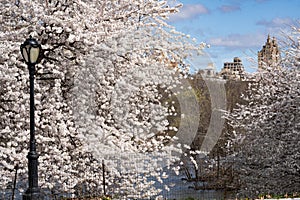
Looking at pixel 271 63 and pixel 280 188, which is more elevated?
pixel 271 63

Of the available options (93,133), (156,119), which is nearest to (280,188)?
(156,119)

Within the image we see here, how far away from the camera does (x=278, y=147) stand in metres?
10.1

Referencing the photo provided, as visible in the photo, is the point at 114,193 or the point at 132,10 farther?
the point at 132,10

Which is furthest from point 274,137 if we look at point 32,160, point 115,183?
point 32,160

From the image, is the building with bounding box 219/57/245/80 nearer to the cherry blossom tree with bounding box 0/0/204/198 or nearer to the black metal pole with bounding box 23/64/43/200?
the cherry blossom tree with bounding box 0/0/204/198

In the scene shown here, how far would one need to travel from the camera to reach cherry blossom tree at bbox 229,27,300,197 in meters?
9.99

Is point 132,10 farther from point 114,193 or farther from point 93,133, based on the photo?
point 114,193

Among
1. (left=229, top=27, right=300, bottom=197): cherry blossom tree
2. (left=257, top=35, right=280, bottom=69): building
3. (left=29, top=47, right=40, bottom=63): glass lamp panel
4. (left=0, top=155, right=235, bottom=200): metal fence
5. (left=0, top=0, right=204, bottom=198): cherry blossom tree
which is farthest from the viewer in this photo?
(left=257, top=35, right=280, bottom=69): building

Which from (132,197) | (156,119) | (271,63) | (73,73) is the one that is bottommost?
(132,197)

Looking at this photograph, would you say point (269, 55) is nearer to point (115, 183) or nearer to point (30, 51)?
point (115, 183)


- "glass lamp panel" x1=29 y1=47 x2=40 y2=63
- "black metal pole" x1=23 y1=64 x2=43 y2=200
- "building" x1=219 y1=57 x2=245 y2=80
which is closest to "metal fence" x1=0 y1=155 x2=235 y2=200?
"black metal pole" x1=23 y1=64 x2=43 y2=200

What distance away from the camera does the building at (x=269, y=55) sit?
12.1m

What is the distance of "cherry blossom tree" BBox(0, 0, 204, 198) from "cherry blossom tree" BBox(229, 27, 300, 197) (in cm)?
229

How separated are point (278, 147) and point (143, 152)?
9.60ft
